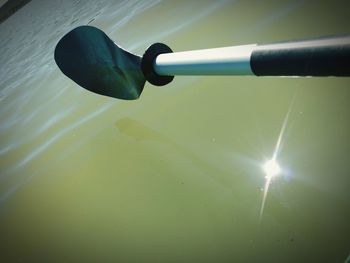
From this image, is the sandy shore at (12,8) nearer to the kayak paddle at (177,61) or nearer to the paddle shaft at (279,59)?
the kayak paddle at (177,61)

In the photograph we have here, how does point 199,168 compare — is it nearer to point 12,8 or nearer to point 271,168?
point 271,168

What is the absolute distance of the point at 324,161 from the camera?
1.75 m

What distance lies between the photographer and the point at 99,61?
2.62 meters

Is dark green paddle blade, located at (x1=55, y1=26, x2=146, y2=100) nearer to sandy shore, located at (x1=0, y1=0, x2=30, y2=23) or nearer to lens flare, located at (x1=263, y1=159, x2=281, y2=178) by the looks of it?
lens flare, located at (x1=263, y1=159, x2=281, y2=178)

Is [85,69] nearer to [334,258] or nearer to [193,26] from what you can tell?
[193,26]

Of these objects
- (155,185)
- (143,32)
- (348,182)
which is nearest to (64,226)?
(155,185)

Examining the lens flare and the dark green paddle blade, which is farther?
the dark green paddle blade

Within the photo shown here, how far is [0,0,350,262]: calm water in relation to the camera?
65.3 inches

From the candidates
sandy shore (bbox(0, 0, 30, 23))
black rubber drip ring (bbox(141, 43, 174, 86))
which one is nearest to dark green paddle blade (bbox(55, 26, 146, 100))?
black rubber drip ring (bbox(141, 43, 174, 86))

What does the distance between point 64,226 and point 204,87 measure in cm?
161

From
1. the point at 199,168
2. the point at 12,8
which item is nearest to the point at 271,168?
the point at 199,168

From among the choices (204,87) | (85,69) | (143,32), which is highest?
(143,32)

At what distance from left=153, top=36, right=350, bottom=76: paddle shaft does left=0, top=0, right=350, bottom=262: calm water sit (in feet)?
2.10

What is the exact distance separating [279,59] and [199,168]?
1045mm
